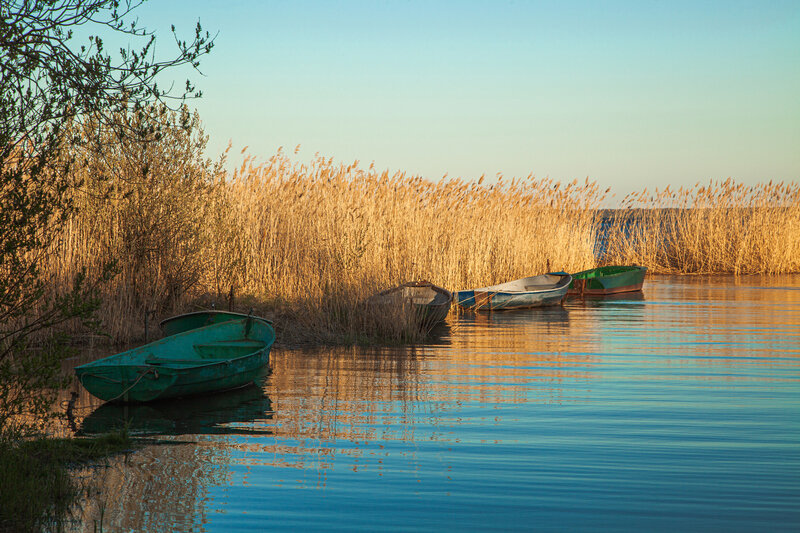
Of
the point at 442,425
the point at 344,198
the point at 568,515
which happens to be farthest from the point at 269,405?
the point at 344,198

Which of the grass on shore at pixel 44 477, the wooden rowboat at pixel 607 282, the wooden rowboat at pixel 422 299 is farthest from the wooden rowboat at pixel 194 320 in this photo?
the wooden rowboat at pixel 607 282

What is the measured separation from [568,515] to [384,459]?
5.39ft

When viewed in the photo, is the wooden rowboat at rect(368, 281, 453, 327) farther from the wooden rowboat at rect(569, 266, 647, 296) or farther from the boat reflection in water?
the wooden rowboat at rect(569, 266, 647, 296)

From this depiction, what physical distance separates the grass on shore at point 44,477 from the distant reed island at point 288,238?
1896mm

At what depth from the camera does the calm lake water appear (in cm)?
476

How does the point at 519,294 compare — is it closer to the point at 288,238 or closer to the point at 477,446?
the point at 288,238

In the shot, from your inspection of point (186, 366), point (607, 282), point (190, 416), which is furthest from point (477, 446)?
point (607, 282)

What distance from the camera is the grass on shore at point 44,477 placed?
446 cm

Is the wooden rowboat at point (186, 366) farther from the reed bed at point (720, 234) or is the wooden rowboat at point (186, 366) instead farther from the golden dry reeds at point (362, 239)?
the reed bed at point (720, 234)

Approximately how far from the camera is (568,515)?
4.71 meters

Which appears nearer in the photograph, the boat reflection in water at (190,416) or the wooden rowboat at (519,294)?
the boat reflection in water at (190,416)

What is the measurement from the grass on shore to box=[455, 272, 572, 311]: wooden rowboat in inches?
487

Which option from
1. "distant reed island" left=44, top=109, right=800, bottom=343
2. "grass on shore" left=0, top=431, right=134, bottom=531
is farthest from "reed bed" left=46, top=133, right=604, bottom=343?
"grass on shore" left=0, top=431, right=134, bottom=531

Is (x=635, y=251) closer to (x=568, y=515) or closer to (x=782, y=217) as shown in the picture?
(x=782, y=217)
